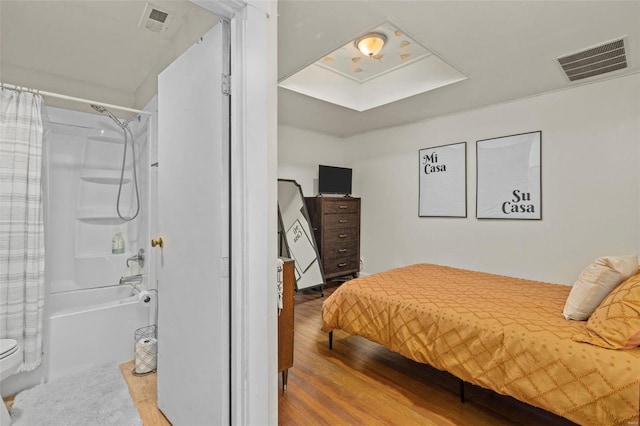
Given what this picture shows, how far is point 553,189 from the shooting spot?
121 inches

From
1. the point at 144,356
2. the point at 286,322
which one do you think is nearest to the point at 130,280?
the point at 144,356

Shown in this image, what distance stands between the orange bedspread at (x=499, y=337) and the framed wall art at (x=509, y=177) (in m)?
0.93

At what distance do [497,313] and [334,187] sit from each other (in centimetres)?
310

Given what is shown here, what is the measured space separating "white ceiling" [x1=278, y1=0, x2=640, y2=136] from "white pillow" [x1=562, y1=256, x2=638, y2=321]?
1.53 m

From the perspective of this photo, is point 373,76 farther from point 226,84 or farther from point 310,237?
point 226,84

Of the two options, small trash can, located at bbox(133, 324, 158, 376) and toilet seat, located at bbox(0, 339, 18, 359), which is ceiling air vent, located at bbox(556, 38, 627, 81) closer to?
small trash can, located at bbox(133, 324, 158, 376)

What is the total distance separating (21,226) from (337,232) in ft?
10.9

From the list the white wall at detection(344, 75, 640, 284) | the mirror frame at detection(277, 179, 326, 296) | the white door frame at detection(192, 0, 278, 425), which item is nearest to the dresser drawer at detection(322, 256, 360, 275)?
the mirror frame at detection(277, 179, 326, 296)

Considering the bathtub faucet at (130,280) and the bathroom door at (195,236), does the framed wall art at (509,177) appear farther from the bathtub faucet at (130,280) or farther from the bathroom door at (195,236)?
the bathtub faucet at (130,280)

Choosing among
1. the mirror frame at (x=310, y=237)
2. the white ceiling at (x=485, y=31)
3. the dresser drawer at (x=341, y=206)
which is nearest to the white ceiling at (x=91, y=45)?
the white ceiling at (x=485, y=31)

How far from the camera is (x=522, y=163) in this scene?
10.6 feet

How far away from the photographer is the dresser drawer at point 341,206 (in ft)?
14.0

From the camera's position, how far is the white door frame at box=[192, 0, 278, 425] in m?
1.25

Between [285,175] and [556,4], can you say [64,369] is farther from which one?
[556,4]
